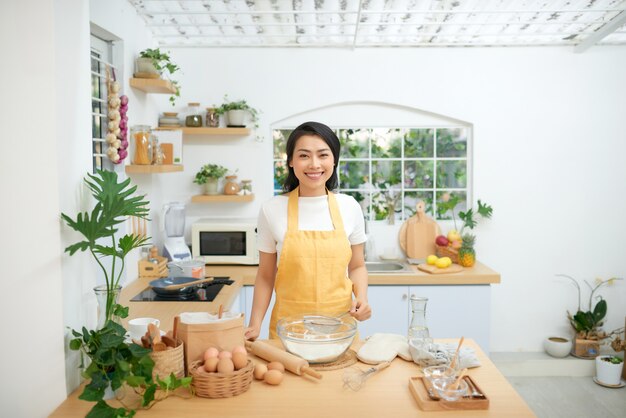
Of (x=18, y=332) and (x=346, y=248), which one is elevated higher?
(x=346, y=248)

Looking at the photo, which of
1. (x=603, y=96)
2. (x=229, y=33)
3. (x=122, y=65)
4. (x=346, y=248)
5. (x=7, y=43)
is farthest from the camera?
(x=603, y=96)

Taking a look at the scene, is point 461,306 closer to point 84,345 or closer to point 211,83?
point 211,83

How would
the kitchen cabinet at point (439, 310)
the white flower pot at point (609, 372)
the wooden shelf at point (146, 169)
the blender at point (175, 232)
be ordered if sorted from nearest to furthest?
the wooden shelf at point (146, 169), the kitchen cabinet at point (439, 310), the blender at point (175, 232), the white flower pot at point (609, 372)

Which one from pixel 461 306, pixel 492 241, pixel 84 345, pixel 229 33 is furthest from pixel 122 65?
pixel 492 241

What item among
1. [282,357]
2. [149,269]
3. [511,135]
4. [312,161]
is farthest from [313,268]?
[511,135]

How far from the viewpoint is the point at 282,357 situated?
203 cm

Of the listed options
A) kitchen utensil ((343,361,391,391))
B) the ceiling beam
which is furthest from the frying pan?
the ceiling beam

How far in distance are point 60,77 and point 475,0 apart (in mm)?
2792

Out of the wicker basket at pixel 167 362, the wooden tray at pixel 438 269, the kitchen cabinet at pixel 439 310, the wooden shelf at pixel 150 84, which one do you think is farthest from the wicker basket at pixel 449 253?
the wicker basket at pixel 167 362

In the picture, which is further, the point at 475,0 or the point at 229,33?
the point at 229,33

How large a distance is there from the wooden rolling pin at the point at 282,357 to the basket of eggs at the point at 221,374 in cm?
15

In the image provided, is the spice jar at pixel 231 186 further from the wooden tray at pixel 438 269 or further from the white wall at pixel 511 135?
the wooden tray at pixel 438 269

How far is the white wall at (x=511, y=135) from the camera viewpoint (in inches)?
188

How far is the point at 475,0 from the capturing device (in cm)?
388
